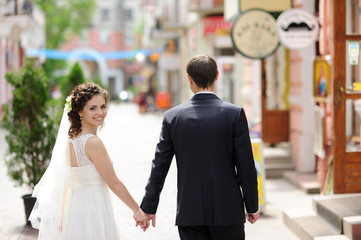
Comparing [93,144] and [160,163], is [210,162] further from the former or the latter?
[93,144]

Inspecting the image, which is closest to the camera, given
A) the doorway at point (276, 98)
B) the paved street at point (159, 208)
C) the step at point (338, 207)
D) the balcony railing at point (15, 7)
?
the step at point (338, 207)

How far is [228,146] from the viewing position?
400 centimetres

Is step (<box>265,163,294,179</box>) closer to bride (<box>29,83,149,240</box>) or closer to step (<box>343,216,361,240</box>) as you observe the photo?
step (<box>343,216,361,240</box>)

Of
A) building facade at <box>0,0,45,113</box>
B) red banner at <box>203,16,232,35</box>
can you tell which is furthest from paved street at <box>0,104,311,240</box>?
building facade at <box>0,0,45,113</box>

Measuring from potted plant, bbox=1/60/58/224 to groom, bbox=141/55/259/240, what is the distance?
13.6 feet

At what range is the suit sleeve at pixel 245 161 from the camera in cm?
397

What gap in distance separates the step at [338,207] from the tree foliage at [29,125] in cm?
331

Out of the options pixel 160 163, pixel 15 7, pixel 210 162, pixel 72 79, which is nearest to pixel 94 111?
pixel 160 163

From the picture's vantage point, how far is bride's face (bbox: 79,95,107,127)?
4.44 metres

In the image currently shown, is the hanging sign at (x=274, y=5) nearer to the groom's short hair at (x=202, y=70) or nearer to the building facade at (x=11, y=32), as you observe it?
the groom's short hair at (x=202, y=70)

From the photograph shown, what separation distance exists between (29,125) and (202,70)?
441 cm

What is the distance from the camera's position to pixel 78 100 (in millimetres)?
4469

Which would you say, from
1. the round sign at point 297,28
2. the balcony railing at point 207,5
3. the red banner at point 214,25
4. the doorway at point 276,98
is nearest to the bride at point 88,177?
the round sign at point 297,28

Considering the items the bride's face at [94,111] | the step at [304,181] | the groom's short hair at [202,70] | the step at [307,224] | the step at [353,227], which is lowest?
the step at [304,181]
